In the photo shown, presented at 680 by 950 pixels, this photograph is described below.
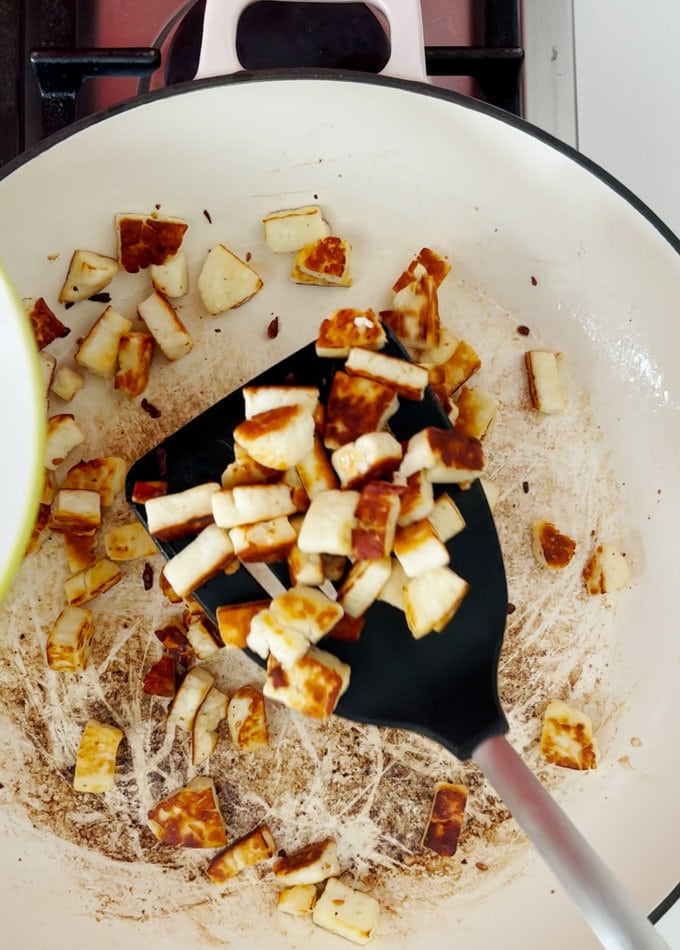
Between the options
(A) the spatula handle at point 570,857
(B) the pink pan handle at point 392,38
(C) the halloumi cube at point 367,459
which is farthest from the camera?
(B) the pink pan handle at point 392,38

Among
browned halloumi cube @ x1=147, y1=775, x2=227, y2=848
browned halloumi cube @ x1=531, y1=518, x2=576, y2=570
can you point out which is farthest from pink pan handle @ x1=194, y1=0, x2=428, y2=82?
browned halloumi cube @ x1=147, y1=775, x2=227, y2=848

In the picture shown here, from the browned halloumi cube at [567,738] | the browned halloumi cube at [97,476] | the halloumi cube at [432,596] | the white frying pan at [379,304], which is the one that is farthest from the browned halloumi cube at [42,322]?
the browned halloumi cube at [567,738]

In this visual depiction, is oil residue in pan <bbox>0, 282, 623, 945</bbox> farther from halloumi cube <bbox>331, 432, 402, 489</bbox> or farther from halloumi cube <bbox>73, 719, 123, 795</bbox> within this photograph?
halloumi cube <bbox>331, 432, 402, 489</bbox>

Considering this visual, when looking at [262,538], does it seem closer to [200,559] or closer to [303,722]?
[200,559]

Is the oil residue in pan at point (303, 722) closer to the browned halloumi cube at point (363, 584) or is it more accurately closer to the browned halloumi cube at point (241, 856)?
the browned halloumi cube at point (241, 856)

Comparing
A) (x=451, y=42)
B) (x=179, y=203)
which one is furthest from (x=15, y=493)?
(x=451, y=42)

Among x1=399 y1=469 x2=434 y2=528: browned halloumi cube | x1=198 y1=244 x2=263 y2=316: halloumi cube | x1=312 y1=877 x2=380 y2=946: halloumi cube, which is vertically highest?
x1=198 y1=244 x2=263 y2=316: halloumi cube

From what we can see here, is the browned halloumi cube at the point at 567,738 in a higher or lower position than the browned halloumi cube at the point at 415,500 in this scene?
lower
